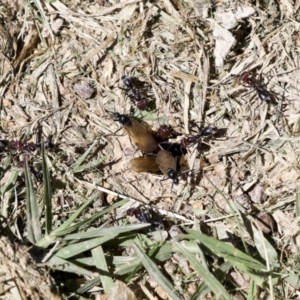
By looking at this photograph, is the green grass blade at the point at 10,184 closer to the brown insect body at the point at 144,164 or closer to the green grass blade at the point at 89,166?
the green grass blade at the point at 89,166

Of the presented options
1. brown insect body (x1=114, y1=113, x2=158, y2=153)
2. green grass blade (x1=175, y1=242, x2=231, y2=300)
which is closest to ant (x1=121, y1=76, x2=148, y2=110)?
brown insect body (x1=114, y1=113, x2=158, y2=153)

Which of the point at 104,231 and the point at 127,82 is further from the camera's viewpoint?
the point at 127,82

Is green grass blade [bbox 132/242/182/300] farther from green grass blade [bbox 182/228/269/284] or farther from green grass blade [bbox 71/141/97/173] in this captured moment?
green grass blade [bbox 71/141/97/173]

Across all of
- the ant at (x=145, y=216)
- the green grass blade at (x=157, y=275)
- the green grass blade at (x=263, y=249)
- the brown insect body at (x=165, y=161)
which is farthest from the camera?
→ the brown insect body at (x=165, y=161)

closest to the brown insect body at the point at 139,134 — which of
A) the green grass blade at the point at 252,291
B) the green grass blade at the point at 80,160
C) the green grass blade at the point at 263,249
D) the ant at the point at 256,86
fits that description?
the green grass blade at the point at 80,160

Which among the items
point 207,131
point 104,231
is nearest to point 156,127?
point 207,131

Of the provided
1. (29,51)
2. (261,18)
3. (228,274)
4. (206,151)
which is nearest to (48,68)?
(29,51)

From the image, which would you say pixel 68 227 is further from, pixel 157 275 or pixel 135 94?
pixel 135 94
